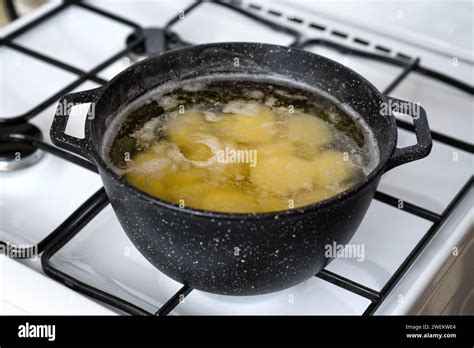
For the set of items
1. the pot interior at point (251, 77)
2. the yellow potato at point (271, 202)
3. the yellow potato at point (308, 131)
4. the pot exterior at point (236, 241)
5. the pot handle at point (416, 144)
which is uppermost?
the pot interior at point (251, 77)

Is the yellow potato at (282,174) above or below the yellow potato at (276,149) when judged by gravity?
below

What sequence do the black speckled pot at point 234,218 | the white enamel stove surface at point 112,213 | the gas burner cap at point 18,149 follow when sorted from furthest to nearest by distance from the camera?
the gas burner cap at point 18,149, the white enamel stove surface at point 112,213, the black speckled pot at point 234,218

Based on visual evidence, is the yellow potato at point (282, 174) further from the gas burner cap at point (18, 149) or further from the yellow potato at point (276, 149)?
the gas burner cap at point (18, 149)

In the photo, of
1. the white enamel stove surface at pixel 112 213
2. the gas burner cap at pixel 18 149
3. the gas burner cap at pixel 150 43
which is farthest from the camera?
the gas burner cap at pixel 150 43

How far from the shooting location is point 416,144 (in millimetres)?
675

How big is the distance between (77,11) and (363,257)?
548mm

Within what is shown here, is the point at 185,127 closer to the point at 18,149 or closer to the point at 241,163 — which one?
the point at 241,163

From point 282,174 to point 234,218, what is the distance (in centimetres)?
13

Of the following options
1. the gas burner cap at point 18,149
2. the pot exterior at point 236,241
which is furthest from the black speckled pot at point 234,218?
the gas burner cap at point 18,149

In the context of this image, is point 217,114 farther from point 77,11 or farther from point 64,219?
point 77,11

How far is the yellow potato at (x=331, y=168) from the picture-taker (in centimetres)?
69

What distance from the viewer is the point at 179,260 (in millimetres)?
642

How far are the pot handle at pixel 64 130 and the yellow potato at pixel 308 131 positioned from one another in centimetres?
18
